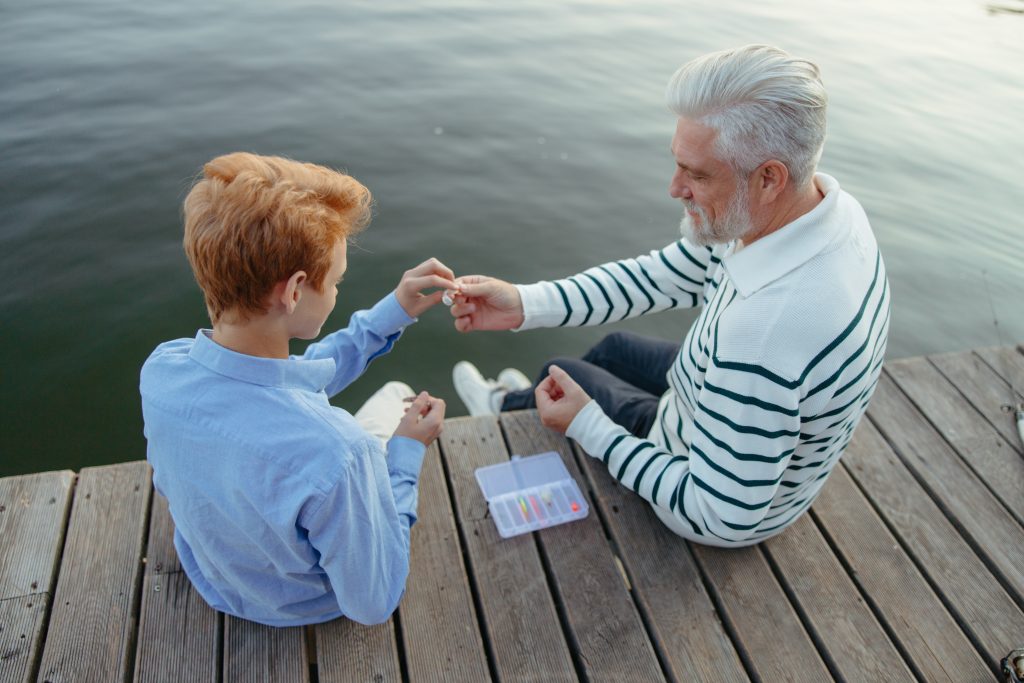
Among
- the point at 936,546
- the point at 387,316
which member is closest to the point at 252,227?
the point at 387,316

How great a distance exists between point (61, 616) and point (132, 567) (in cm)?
22

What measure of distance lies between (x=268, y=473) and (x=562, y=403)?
1121 millimetres

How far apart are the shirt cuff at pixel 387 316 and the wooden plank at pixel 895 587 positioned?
5.41ft

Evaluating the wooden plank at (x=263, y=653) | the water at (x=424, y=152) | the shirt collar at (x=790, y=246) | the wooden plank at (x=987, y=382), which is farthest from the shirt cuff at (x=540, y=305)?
the wooden plank at (x=987, y=382)

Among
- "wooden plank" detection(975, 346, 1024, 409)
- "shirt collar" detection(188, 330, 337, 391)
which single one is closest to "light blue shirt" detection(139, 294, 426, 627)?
"shirt collar" detection(188, 330, 337, 391)

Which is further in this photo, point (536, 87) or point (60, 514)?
point (536, 87)

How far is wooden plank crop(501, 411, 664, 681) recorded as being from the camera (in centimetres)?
213

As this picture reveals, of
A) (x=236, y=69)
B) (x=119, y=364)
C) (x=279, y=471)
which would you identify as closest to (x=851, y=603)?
(x=279, y=471)

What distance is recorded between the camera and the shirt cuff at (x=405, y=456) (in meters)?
2.11

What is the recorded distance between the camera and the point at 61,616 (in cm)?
214

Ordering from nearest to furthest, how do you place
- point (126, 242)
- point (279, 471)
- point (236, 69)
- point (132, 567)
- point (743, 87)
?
1. point (279, 471)
2. point (743, 87)
3. point (132, 567)
4. point (126, 242)
5. point (236, 69)

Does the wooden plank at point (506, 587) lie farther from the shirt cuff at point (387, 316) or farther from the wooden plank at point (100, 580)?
the wooden plank at point (100, 580)

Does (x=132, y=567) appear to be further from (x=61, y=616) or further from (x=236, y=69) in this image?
(x=236, y=69)

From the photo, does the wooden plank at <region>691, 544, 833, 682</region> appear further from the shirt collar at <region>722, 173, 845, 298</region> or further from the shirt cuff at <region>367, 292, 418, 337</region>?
the shirt cuff at <region>367, 292, 418, 337</region>
